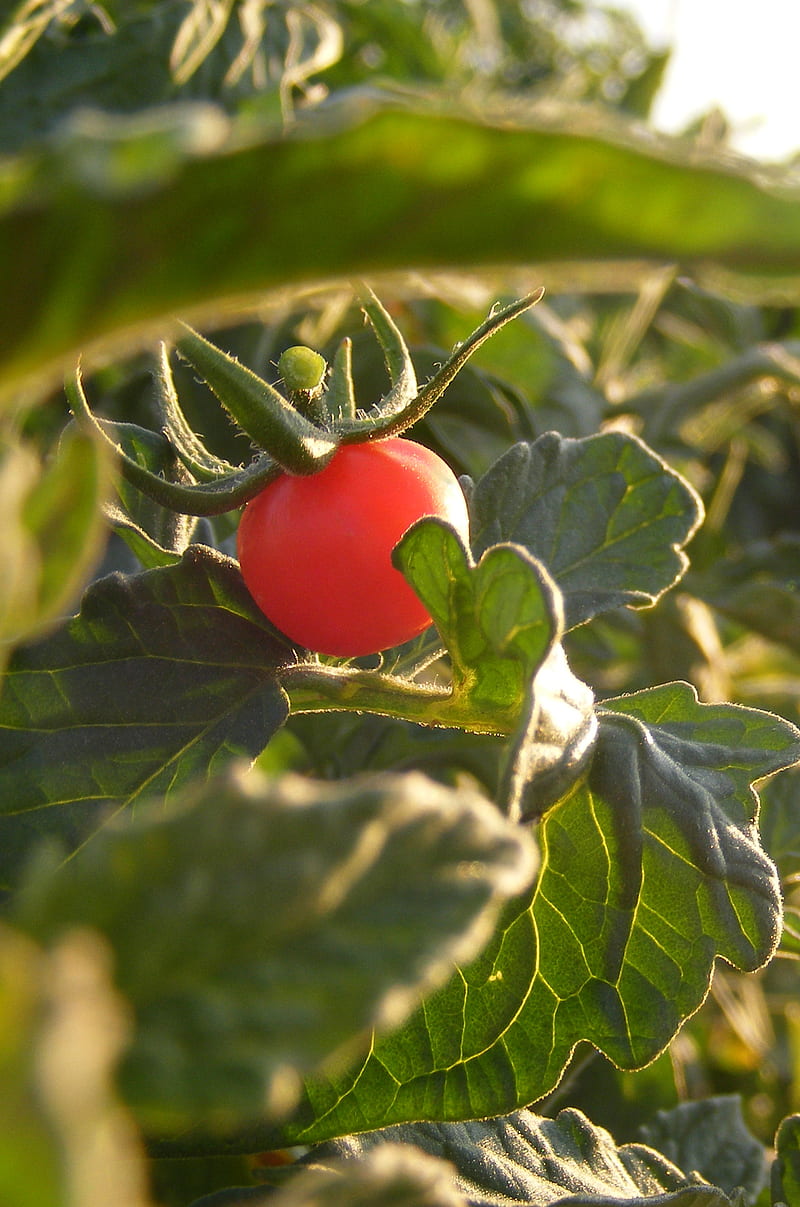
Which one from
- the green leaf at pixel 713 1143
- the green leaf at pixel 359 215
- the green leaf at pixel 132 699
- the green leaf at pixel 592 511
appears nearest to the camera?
the green leaf at pixel 359 215

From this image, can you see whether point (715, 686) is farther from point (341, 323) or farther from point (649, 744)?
point (649, 744)

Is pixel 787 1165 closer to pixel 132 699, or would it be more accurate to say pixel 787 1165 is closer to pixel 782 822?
pixel 782 822

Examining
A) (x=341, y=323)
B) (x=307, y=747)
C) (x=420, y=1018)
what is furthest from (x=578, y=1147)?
(x=341, y=323)

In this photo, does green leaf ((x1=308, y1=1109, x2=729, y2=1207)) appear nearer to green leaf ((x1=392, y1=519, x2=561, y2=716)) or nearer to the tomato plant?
the tomato plant

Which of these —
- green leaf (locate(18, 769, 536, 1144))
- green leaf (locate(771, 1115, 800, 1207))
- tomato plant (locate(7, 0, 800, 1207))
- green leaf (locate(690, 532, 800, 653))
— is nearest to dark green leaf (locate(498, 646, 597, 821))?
tomato plant (locate(7, 0, 800, 1207))

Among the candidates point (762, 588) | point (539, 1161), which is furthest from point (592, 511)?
point (762, 588)

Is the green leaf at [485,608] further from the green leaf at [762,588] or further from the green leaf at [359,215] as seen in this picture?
the green leaf at [762,588]

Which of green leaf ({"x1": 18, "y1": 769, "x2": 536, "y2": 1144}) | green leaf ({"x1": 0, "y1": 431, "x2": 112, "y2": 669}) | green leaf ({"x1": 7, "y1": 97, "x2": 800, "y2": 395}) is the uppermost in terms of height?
green leaf ({"x1": 7, "y1": 97, "x2": 800, "y2": 395})

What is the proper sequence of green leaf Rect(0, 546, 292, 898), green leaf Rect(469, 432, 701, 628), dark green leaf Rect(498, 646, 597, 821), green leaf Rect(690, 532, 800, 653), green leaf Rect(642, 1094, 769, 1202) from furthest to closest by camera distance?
green leaf Rect(690, 532, 800, 653) < green leaf Rect(642, 1094, 769, 1202) < green leaf Rect(469, 432, 701, 628) < green leaf Rect(0, 546, 292, 898) < dark green leaf Rect(498, 646, 597, 821)

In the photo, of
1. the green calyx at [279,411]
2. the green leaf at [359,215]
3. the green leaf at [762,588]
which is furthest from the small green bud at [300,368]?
the green leaf at [762,588]
